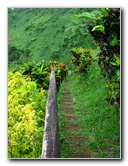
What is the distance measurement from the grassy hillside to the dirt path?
909mm

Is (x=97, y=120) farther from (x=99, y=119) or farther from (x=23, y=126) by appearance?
(x=23, y=126)

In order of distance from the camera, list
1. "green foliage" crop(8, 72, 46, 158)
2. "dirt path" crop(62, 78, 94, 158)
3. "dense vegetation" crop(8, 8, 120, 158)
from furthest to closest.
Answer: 1. "dirt path" crop(62, 78, 94, 158)
2. "dense vegetation" crop(8, 8, 120, 158)
3. "green foliage" crop(8, 72, 46, 158)

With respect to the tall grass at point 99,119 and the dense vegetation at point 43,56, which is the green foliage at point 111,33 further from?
the tall grass at point 99,119

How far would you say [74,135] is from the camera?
3.74 m

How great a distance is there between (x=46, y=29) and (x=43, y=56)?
1.16 feet

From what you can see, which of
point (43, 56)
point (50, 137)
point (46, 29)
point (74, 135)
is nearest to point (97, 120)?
point (74, 135)

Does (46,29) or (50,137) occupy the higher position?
(46,29)

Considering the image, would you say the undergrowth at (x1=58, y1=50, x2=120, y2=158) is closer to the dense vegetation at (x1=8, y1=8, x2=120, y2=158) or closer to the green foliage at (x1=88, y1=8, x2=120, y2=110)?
the dense vegetation at (x1=8, y1=8, x2=120, y2=158)

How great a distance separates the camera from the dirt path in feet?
10.8

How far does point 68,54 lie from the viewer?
15.0 feet

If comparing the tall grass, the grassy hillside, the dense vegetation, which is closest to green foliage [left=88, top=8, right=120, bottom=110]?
the dense vegetation

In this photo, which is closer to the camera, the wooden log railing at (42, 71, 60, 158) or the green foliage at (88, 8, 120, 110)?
the wooden log railing at (42, 71, 60, 158)

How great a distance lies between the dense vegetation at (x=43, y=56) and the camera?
9.43 ft
